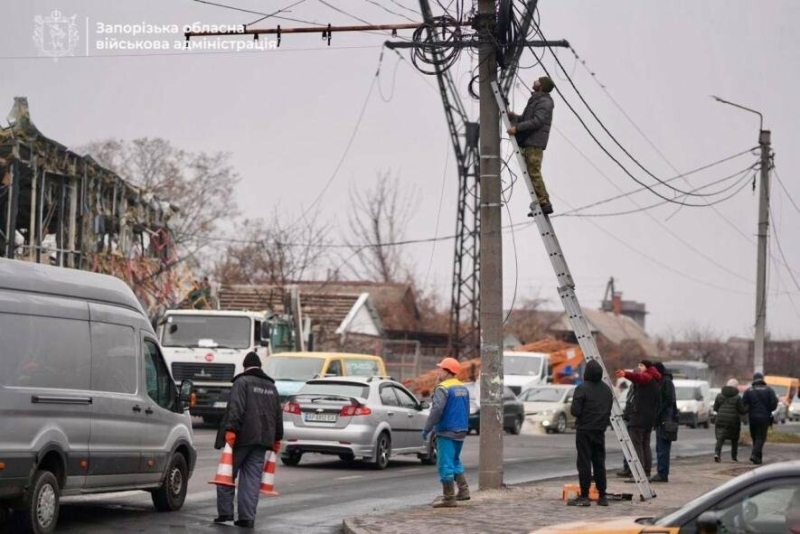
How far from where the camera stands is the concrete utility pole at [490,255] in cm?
1695

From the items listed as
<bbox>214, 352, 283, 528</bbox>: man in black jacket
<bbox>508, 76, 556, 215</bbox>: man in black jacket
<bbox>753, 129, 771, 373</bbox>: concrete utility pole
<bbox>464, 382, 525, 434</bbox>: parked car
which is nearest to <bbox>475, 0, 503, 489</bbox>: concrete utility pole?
<bbox>508, 76, 556, 215</bbox>: man in black jacket

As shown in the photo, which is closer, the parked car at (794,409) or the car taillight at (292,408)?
the car taillight at (292,408)

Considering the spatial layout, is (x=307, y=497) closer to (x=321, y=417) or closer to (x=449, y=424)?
(x=449, y=424)

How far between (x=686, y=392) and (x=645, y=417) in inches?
1300

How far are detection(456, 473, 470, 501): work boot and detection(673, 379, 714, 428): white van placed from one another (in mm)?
34829

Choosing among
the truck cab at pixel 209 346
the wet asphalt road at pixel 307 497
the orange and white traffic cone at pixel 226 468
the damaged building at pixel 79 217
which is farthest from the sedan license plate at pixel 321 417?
the truck cab at pixel 209 346

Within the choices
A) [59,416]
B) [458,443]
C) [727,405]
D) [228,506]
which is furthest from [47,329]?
[727,405]

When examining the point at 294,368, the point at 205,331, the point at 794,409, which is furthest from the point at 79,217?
the point at 794,409

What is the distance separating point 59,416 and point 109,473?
1.39 m

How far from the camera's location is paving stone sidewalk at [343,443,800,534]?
42.5ft

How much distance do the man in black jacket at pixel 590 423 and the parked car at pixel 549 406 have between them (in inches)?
987

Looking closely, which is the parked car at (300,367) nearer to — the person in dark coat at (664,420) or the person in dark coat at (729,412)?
the person in dark coat at (729,412)

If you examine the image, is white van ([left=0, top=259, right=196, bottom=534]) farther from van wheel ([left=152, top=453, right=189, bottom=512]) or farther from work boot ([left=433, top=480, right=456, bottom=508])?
work boot ([left=433, top=480, right=456, bottom=508])

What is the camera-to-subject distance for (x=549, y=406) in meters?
41.2
